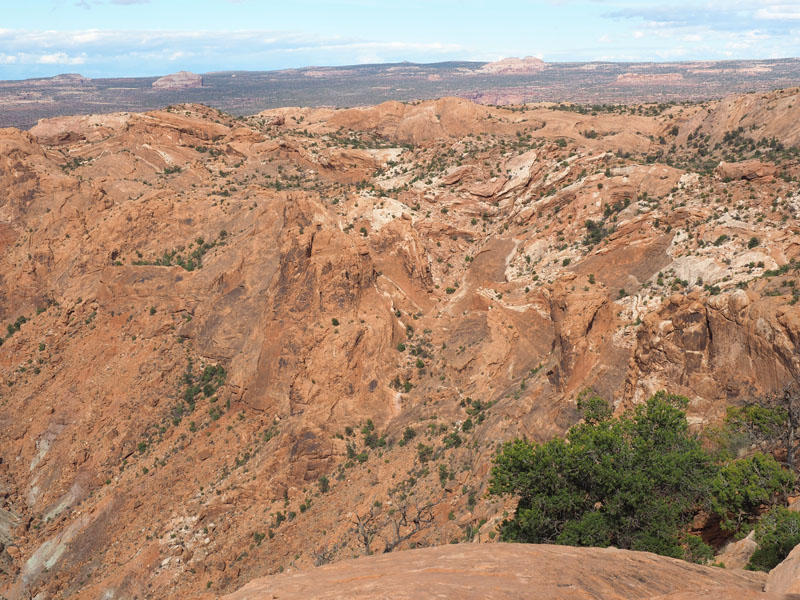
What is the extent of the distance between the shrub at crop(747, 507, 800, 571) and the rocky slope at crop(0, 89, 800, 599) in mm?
8232

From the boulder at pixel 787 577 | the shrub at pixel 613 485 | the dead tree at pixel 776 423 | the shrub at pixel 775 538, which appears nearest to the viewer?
the boulder at pixel 787 577

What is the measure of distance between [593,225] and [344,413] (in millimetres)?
25215

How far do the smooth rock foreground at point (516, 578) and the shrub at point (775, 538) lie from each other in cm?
117

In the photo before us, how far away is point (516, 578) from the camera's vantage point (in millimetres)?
13617

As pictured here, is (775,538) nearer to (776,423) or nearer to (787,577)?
(787,577)

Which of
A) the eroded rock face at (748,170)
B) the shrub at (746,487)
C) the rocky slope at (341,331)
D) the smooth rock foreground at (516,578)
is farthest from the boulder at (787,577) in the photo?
the eroded rock face at (748,170)

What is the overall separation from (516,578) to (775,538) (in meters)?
8.13

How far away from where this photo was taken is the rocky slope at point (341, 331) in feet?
101

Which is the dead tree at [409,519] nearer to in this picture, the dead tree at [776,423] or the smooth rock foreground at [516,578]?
the smooth rock foreground at [516,578]

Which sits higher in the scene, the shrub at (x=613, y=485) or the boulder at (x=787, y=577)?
the boulder at (x=787, y=577)

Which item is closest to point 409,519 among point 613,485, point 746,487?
point 613,485

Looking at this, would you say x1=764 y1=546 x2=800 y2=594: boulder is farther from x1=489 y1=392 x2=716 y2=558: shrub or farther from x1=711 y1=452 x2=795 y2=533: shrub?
x1=711 y1=452 x2=795 y2=533: shrub

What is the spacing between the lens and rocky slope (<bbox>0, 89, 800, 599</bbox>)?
30812mm

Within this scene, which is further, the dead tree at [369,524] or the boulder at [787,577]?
the dead tree at [369,524]
